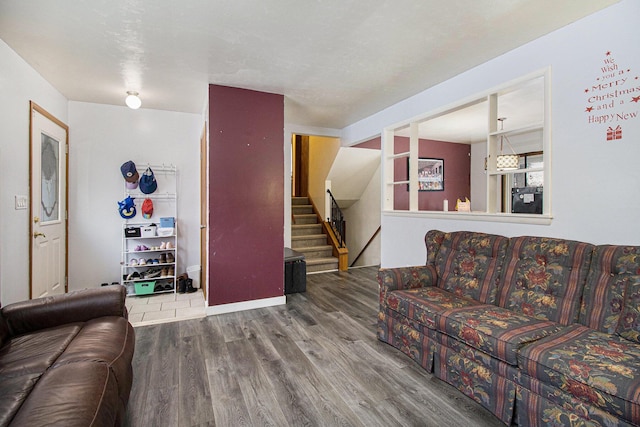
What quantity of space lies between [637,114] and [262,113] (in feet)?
10.8

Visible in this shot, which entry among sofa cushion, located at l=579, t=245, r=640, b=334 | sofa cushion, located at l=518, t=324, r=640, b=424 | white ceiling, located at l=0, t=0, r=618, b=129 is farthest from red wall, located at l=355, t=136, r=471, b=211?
sofa cushion, located at l=518, t=324, r=640, b=424

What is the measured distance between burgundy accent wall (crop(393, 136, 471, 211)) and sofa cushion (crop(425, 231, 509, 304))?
10.9 feet

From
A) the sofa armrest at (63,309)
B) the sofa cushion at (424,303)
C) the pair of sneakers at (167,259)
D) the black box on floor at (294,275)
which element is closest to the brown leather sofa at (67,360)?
the sofa armrest at (63,309)

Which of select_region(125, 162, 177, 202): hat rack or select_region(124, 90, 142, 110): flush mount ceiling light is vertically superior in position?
select_region(124, 90, 142, 110): flush mount ceiling light

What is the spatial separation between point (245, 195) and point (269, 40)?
1.73m

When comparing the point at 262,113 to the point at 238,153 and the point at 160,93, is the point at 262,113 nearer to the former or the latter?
the point at 238,153

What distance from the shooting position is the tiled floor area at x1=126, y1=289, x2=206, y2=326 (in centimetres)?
339

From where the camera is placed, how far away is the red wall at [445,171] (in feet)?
20.5

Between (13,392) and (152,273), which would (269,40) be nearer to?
(13,392)

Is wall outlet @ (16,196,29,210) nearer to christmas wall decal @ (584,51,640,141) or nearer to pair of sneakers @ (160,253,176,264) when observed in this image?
pair of sneakers @ (160,253,176,264)

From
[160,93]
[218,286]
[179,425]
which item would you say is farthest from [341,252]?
[179,425]

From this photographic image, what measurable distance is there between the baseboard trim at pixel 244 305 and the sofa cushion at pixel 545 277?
2.45m

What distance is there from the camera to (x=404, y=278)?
275cm

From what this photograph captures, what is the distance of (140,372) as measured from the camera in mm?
2299
